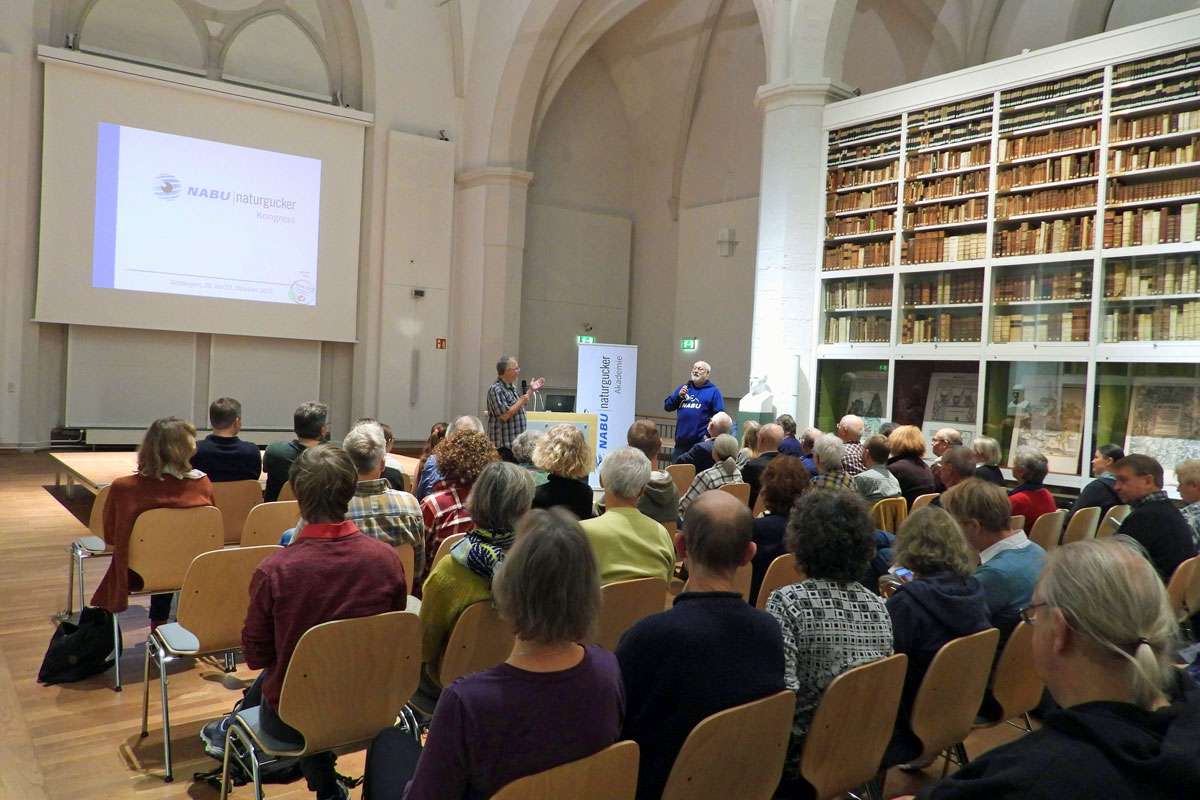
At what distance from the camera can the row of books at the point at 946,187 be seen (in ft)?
23.0

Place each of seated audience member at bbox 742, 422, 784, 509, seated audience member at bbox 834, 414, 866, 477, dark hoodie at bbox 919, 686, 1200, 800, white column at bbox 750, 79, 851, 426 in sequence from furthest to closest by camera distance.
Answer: white column at bbox 750, 79, 851, 426, seated audience member at bbox 834, 414, 866, 477, seated audience member at bbox 742, 422, 784, 509, dark hoodie at bbox 919, 686, 1200, 800

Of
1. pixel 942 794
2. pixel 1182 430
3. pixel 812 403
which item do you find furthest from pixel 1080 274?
pixel 942 794

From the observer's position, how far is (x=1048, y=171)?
6.57m

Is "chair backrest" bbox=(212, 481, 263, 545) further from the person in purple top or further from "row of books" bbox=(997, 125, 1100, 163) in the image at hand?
"row of books" bbox=(997, 125, 1100, 163)

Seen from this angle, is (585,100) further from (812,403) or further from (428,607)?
(428,607)

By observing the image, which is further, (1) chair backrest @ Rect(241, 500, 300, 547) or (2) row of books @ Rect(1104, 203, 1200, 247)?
(2) row of books @ Rect(1104, 203, 1200, 247)

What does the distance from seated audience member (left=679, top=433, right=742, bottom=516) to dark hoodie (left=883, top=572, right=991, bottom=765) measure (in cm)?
182

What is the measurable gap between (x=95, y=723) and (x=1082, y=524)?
4.65 metres

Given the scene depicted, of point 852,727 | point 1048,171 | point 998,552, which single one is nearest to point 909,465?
point 998,552

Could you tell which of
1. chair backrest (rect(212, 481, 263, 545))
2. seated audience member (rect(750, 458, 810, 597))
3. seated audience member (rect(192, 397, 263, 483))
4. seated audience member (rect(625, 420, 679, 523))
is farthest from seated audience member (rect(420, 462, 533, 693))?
seated audience member (rect(192, 397, 263, 483))

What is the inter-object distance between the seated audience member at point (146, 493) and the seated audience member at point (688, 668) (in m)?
2.31

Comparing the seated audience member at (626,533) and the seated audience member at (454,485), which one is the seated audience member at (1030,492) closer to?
the seated audience member at (626,533)

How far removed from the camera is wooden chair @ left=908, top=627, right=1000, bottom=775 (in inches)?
84.7

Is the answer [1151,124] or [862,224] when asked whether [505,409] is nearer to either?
[862,224]
